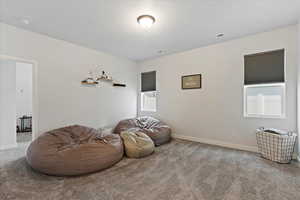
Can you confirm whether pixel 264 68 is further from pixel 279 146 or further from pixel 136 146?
A: pixel 136 146

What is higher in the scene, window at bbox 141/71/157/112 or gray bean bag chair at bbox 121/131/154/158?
window at bbox 141/71/157/112

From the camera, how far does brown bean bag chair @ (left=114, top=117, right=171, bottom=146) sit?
3.70 m

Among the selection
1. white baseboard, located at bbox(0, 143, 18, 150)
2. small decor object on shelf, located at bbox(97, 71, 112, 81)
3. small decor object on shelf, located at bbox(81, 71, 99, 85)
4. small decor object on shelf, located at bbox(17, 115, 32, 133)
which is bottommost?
white baseboard, located at bbox(0, 143, 18, 150)

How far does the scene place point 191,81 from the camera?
4180 millimetres

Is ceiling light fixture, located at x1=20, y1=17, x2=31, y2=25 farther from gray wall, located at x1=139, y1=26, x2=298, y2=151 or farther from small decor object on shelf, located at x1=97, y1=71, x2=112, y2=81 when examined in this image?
gray wall, located at x1=139, y1=26, x2=298, y2=151

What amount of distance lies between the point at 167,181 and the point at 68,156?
150cm

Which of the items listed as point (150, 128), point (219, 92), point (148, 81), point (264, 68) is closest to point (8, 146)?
point (150, 128)

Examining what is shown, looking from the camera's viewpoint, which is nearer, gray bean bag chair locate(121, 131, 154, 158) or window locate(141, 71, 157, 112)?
gray bean bag chair locate(121, 131, 154, 158)

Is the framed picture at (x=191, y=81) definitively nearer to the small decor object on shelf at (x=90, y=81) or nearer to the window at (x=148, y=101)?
the window at (x=148, y=101)

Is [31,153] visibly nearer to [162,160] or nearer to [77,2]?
[162,160]

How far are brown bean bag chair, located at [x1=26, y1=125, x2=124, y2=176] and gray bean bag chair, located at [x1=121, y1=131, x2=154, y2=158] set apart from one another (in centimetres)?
26

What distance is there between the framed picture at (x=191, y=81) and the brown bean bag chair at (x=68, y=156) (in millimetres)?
2690

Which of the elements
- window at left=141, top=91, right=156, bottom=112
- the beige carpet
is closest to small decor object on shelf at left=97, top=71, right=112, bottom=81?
window at left=141, top=91, right=156, bottom=112

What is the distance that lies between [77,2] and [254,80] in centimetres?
384
